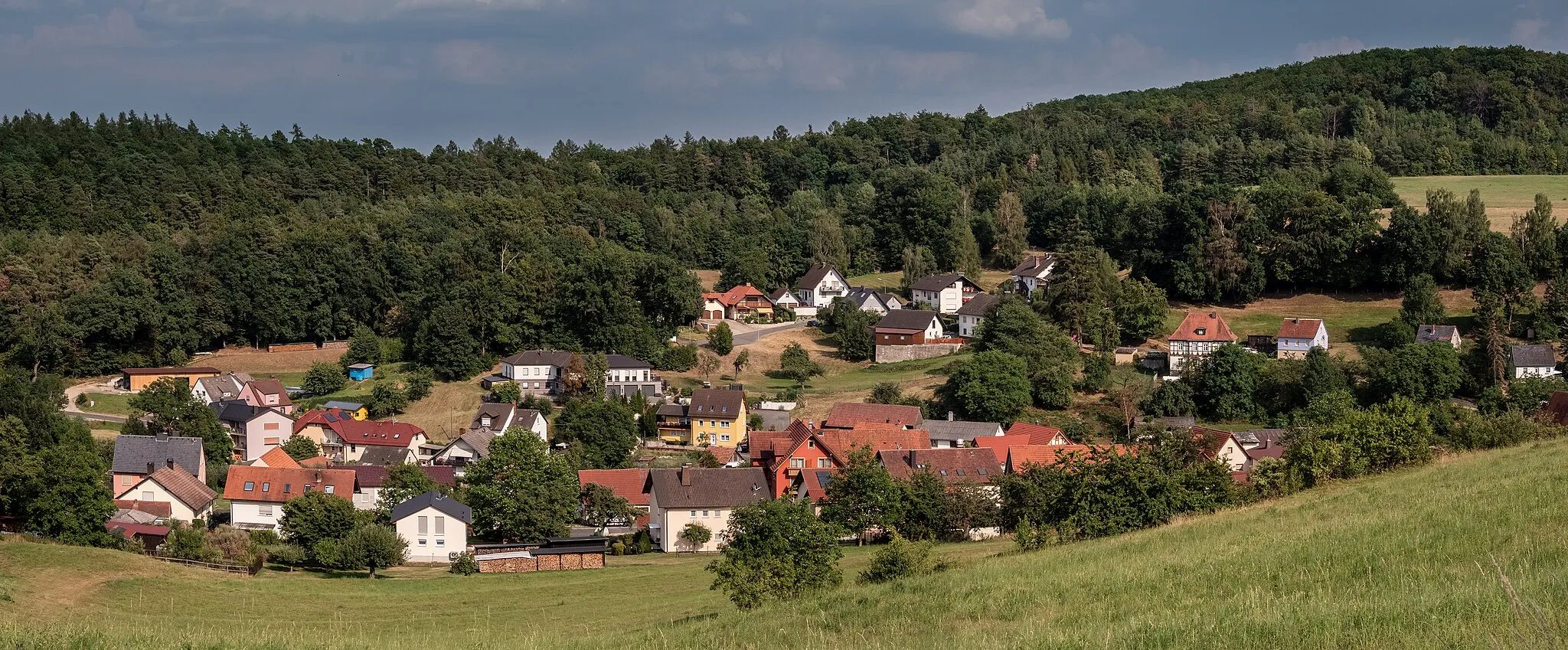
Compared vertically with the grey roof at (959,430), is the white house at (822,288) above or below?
above

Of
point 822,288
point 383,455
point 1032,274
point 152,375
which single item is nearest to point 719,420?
point 383,455

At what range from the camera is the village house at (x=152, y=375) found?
183 feet

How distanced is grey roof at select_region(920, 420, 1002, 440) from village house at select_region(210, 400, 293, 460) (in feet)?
75.3

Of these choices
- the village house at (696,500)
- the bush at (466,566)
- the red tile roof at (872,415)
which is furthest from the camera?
the red tile roof at (872,415)

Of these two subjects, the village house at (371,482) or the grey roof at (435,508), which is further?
the village house at (371,482)

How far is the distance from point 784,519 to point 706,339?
114ft

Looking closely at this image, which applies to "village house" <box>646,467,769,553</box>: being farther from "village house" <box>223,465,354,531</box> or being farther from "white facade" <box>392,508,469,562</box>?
"village house" <box>223,465,354,531</box>

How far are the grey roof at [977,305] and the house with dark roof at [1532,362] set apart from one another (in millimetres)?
20983

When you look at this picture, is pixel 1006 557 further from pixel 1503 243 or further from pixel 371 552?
pixel 1503 243

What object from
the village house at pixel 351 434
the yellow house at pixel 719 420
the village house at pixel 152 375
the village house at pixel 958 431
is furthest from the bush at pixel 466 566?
the village house at pixel 152 375

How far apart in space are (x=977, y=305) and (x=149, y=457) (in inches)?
1389

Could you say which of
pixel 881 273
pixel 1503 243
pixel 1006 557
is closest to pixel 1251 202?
pixel 1503 243

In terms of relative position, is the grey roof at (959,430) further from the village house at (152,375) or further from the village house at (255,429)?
the village house at (152,375)

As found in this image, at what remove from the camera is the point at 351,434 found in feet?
151
